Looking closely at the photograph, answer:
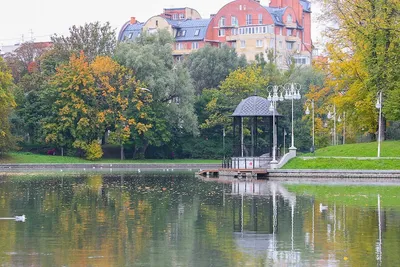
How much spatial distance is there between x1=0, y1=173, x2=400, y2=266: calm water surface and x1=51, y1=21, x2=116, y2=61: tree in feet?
160

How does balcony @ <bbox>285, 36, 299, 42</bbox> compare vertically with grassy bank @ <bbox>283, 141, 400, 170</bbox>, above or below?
above

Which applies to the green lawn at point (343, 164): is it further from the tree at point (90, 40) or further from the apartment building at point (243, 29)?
the apartment building at point (243, 29)

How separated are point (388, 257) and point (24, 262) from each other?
8.86m

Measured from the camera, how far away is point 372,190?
45406 mm

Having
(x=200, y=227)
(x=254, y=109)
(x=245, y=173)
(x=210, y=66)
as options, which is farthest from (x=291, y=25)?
(x=200, y=227)

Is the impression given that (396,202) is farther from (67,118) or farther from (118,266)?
(67,118)

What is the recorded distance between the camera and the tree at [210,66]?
99.0m

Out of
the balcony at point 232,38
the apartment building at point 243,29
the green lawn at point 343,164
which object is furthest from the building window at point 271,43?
the green lawn at point 343,164

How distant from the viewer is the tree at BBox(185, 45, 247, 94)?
99.0 meters

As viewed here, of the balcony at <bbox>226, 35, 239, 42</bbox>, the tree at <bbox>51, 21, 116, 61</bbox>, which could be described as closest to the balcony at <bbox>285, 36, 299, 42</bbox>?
the balcony at <bbox>226, 35, 239, 42</bbox>

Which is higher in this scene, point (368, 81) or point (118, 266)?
point (368, 81)

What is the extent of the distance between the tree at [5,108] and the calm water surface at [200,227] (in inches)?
1378

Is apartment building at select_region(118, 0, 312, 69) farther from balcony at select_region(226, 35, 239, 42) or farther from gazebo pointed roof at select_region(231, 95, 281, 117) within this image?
gazebo pointed roof at select_region(231, 95, 281, 117)

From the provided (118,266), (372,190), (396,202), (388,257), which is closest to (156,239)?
(118,266)
